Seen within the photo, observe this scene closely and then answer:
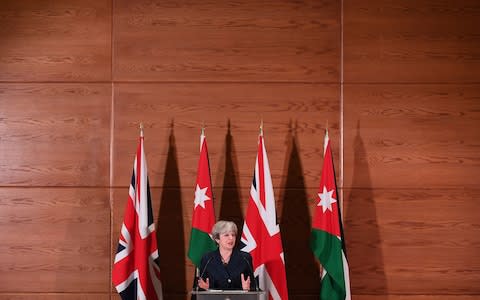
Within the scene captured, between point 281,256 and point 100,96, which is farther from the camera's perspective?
point 100,96

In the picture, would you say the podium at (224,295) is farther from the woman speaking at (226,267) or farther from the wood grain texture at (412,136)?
the wood grain texture at (412,136)

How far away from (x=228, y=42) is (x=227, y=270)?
1.83 metres

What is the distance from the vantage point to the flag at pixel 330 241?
5.03 m

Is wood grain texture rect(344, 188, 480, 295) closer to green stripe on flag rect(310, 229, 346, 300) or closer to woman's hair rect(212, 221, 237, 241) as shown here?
green stripe on flag rect(310, 229, 346, 300)

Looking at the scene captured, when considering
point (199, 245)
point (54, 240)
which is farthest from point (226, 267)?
point (54, 240)

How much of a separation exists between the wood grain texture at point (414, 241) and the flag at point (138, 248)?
1.46 metres

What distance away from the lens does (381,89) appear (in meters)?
5.48

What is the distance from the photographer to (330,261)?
16.6 ft

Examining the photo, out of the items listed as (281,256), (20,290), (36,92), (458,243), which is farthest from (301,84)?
(20,290)

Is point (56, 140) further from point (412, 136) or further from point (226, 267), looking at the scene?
point (412, 136)

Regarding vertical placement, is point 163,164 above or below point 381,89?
below

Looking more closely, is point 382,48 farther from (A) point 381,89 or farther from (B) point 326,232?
(B) point 326,232

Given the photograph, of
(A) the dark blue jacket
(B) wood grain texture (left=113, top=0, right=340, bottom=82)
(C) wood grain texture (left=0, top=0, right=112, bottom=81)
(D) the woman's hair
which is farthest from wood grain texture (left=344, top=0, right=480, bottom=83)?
(C) wood grain texture (left=0, top=0, right=112, bottom=81)

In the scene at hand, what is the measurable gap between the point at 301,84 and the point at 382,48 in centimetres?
67
